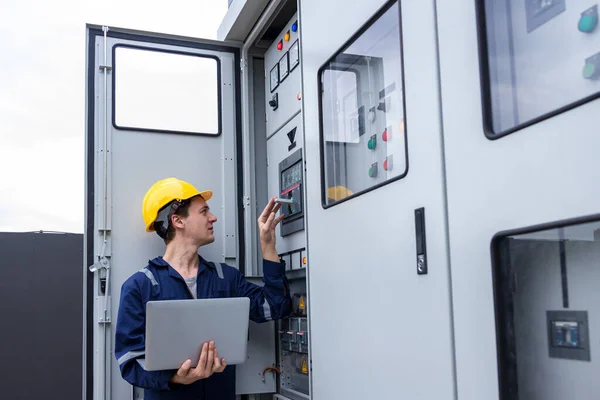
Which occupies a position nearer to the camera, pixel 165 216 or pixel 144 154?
pixel 165 216

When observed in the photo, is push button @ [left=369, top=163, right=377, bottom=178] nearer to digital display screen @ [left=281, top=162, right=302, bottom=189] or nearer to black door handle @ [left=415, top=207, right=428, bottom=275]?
black door handle @ [left=415, top=207, right=428, bottom=275]

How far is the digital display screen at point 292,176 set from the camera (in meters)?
2.80

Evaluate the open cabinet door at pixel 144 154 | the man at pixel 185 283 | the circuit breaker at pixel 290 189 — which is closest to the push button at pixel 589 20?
the circuit breaker at pixel 290 189

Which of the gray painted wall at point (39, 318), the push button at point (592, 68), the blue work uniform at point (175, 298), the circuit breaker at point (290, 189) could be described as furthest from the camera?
the gray painted wall at point (39, 318)

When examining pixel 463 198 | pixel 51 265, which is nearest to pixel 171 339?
pixel 463 198

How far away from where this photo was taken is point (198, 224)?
2.98 metres

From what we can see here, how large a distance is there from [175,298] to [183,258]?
206mm

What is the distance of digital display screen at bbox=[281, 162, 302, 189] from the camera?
110 inches

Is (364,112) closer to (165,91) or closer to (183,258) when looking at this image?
(183,258)

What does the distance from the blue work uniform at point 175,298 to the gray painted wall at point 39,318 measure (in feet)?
8.90

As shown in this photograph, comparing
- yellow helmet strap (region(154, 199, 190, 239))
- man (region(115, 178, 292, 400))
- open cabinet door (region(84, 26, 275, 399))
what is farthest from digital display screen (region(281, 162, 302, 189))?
yellow helmet strap (region(154, 199, 190, 239))

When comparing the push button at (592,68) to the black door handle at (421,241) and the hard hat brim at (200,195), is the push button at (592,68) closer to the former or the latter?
the black door handle at (421,241)

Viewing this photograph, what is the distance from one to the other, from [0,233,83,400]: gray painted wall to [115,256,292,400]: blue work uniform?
271 cm

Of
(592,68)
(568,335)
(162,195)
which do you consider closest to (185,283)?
(162,195)
